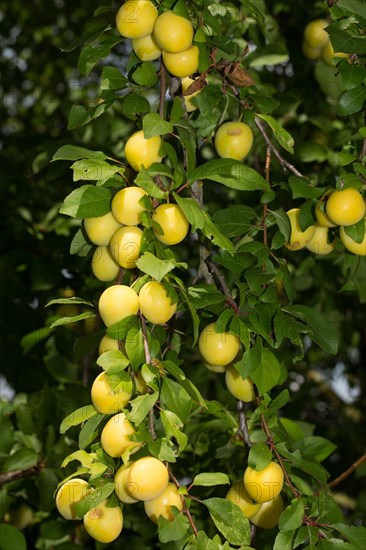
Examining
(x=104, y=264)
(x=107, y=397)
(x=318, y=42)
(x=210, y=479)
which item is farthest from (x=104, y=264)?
(x=318, y=42)

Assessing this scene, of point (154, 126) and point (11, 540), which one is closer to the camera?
point (154, 126)

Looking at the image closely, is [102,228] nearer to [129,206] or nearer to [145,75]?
[129,206]

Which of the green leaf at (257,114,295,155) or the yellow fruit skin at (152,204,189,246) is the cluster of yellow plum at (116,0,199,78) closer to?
the green leaf at (257,114,295,155)

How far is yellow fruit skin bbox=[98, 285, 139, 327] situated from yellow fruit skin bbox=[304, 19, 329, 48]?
107cm

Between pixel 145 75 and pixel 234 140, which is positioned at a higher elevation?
pixel 145 75

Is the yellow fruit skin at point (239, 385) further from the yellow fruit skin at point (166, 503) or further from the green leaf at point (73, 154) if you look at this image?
the green leaf at point (73, 154)

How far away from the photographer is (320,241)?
1.28 m

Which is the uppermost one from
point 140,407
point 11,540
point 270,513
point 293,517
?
point 140,407

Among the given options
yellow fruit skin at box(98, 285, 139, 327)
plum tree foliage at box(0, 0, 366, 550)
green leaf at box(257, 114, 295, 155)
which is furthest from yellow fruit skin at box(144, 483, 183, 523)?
green leaf at box(257, 114, 295, 155)

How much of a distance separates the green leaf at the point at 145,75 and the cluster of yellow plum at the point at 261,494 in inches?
22.4

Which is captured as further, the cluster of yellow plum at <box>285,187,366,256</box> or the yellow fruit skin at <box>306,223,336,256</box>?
the yellow fruit skin at <box>306,223,336,256</box>

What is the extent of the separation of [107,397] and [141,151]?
13.3 inches

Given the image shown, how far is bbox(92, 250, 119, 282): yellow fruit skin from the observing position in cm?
107

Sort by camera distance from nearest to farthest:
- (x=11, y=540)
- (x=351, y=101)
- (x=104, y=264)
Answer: (x=104, y=264) → (x=351, y=101) → (x=11, y=540)
